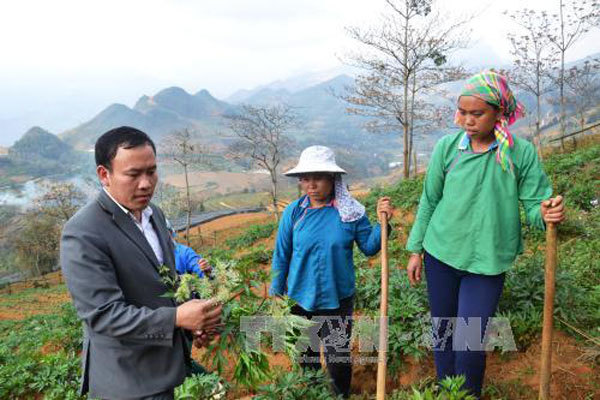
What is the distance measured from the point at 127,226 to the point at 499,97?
1.84 metres

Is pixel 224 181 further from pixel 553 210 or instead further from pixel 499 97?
pixel 553 210

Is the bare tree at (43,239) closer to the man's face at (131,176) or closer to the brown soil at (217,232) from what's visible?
the brown soil at (217,232)

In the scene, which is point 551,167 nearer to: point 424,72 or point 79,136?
point 424,72

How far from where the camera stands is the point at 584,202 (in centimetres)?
632

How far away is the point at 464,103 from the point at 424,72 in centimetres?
1367

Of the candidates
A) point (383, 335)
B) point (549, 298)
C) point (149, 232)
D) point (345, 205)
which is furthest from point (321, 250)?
point (549, 298)

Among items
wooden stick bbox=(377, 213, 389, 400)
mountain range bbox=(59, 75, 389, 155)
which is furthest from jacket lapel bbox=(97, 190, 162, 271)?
mountain range bbox=(59, 75, 389, 155)

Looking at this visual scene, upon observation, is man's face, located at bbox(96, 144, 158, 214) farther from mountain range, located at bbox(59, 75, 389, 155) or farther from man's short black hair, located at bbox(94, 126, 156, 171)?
mountain range, located at bbox(59, 75, 389, 155)

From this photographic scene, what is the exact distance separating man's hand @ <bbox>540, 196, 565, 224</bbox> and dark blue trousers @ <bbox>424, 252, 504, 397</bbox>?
45 centimetres

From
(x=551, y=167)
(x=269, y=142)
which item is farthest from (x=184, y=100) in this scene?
(x=551, y=167)

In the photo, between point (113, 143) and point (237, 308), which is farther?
point (237, 308)

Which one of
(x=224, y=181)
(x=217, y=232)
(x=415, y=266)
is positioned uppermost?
(x=415, y=266)

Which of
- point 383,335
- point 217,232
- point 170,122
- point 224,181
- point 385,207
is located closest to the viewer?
point 383,335

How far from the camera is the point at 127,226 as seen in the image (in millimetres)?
1655
